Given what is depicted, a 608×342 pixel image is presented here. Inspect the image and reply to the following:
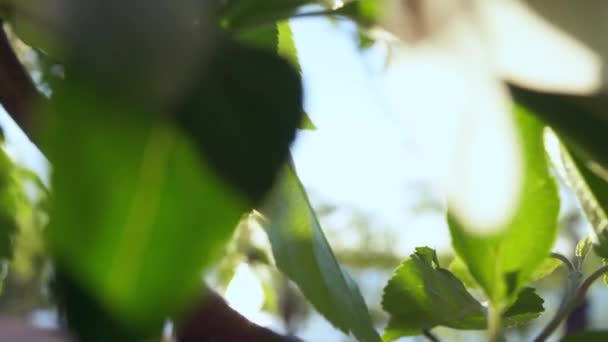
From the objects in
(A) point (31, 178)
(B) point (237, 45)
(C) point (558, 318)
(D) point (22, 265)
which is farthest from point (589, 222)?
(D) point (22, 265)

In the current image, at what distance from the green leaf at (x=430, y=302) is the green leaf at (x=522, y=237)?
78 millimetres

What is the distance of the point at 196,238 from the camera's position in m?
0.18

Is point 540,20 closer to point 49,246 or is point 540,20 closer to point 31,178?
point 49,246

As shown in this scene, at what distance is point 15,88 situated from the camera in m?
0.34

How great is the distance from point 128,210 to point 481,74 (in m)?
0.09

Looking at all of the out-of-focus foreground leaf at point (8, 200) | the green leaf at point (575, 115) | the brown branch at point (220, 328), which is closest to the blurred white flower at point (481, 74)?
the green leaf at point (575, 115)

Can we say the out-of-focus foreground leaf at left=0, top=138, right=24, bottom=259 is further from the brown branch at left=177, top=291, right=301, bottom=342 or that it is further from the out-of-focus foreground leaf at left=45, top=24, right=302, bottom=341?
the out-of-focus foreground leaf at left=45, top=24, right=302, bottom=341

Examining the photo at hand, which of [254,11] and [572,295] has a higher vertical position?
[254,11]

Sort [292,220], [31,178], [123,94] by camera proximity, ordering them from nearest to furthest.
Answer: [123,94]
[292,220]
[31,178]

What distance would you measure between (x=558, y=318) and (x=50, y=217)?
199 mm

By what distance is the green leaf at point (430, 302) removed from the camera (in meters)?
0.38

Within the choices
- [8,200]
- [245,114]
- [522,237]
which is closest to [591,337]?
[522,237]

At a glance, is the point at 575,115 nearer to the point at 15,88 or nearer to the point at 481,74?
the point at 481,74

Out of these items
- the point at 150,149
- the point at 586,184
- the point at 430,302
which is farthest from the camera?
the point at 430,302
